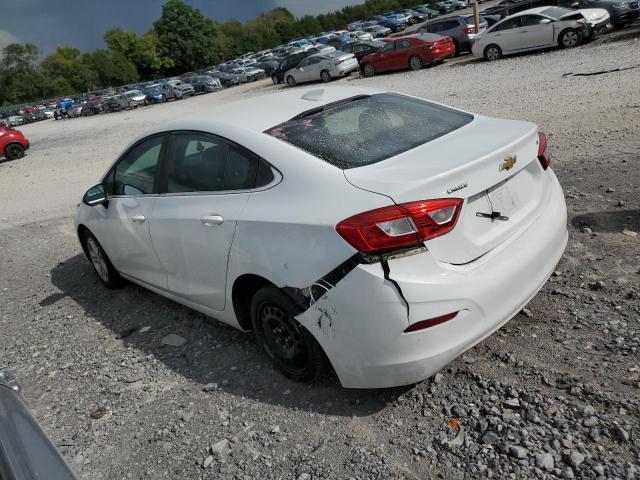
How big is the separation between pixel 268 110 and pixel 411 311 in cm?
187

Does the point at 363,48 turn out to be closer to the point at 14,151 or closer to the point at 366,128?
the point at 14,151

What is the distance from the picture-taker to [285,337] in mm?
3381

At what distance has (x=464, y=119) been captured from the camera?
Result: 3801 mm

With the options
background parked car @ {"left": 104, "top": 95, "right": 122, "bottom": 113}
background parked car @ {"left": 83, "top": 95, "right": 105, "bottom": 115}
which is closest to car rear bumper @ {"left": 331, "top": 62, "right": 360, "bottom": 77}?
background parked car @ {"left": 104, "top": 95, "right": 122, "bottom": 113}

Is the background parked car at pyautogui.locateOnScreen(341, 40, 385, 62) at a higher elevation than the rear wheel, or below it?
higher

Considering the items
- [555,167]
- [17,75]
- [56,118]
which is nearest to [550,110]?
[555,167]

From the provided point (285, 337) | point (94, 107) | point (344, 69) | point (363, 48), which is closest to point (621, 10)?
point (344, 69)

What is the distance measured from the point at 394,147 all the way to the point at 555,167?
12.8 ft

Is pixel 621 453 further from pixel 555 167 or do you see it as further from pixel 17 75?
pixel 17 75

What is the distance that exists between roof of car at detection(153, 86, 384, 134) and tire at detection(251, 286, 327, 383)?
108 centimetres

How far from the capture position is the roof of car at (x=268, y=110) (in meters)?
3.63

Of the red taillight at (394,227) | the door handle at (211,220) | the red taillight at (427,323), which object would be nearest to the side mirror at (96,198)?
the door handle at (211,220)

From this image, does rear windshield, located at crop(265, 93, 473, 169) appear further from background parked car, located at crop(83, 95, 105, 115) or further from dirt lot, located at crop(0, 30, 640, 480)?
background parked car, located at crop(83, 95, 105, 115)

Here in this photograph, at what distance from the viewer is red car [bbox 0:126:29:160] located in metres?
19.2
